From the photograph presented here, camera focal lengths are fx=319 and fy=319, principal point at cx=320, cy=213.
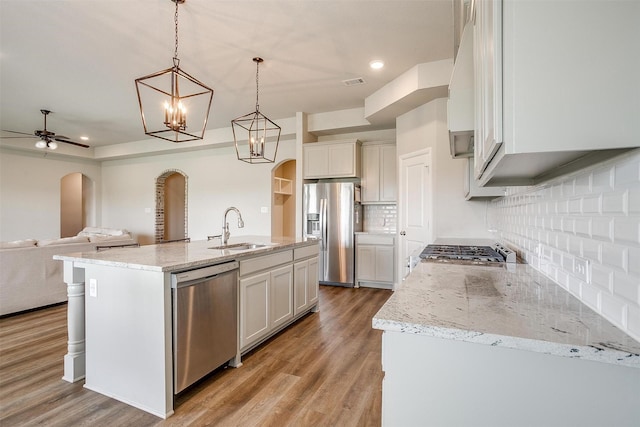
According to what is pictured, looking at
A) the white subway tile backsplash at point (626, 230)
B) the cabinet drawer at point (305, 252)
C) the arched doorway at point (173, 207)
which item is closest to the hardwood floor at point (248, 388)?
the cabinet drawer at point (305, 252)

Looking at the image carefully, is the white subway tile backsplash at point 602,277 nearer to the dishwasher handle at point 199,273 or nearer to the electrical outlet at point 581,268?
the electrical outlet at point 581,268

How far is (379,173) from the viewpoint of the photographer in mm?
5320

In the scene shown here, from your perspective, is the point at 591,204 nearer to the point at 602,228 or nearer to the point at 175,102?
the point at 602,228

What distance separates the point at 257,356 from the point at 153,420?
937 mm

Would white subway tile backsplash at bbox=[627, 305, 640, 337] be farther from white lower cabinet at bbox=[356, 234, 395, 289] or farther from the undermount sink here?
white lower cabinet at bbox=[356, 234, 395, 289]

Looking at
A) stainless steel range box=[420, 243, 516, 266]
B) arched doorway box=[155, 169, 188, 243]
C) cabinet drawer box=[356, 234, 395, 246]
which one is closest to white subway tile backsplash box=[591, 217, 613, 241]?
stainless steel range box=[420, 243, 516, 266]

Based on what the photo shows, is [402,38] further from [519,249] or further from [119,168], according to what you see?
[119,168]

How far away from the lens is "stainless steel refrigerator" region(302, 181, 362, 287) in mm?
5141

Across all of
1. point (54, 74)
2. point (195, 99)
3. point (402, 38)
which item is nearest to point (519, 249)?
point (402, 38)

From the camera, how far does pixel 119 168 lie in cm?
824

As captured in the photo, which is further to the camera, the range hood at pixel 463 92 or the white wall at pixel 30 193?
the white wall at pixel 30 193

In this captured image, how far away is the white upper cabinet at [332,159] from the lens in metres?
5.21

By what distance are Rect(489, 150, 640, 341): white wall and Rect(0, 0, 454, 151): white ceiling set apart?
2208 millimetres

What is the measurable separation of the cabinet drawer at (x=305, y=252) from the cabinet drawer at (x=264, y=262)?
11cm
